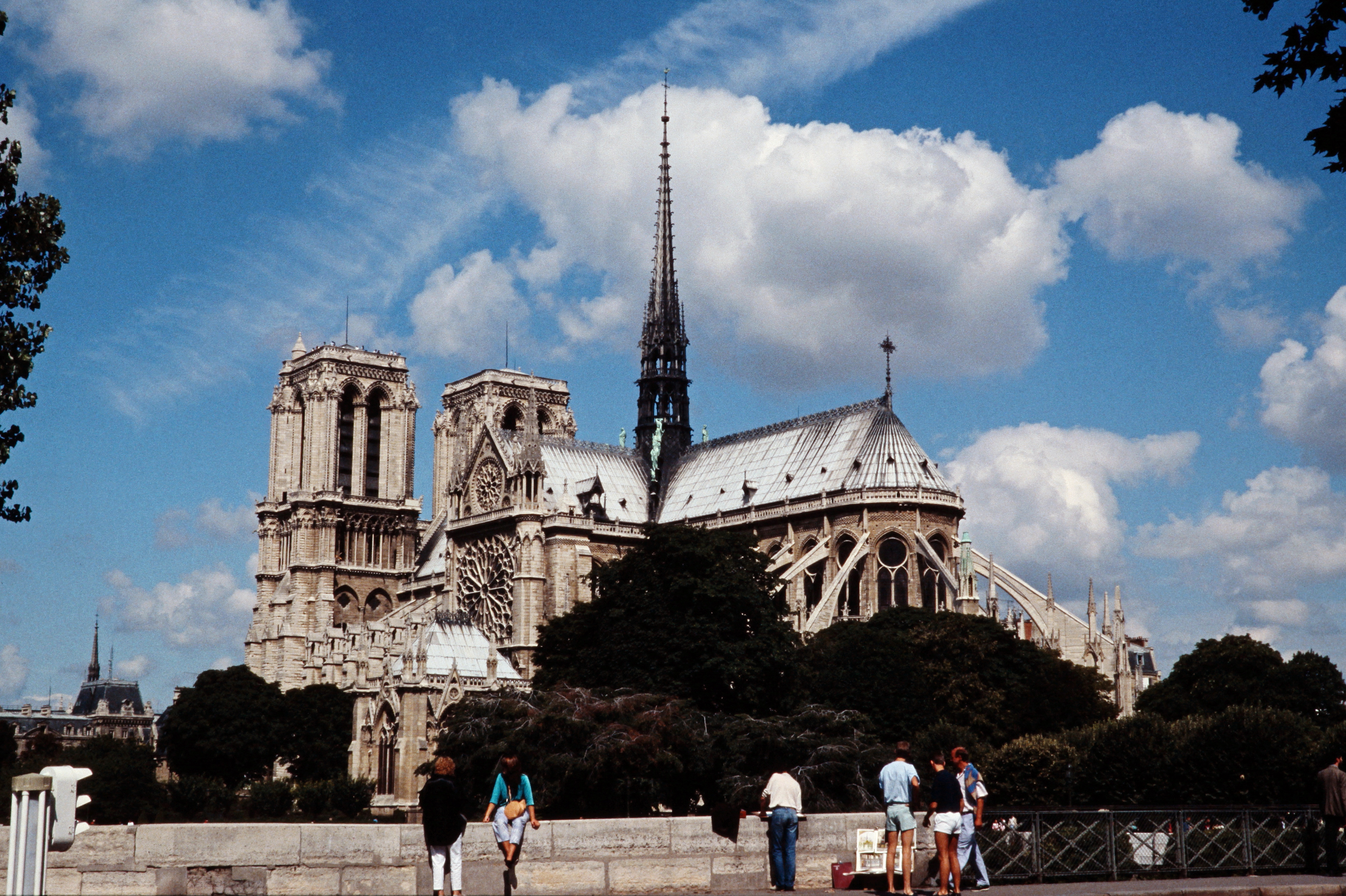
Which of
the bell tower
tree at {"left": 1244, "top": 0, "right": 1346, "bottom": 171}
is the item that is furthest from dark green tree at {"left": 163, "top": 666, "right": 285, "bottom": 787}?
tree at {"left": 1244, "top": 0, "right": 1346, "bottom": 171}

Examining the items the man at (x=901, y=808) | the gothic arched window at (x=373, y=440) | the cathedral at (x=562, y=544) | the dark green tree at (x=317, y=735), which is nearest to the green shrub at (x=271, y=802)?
the cathedral at (x=562, y=544)

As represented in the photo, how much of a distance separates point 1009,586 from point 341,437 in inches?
2264

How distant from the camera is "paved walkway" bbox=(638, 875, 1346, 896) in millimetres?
21812

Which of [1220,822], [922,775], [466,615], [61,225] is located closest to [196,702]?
[466,615]

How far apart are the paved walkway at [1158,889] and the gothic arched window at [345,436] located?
333ft

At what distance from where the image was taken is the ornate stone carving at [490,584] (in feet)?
288

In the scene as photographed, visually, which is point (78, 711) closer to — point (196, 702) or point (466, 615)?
point (196, 702)

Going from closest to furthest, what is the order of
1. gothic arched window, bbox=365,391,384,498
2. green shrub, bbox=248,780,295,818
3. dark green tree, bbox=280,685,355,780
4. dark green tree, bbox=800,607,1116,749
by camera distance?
dark green tree, bbox=800,607,1116,749 → green shrub, bbox=248,780,295,818 → dark green tree, bbox=280,685,355,780 → gothic arched window, bbox=365,391,384,498

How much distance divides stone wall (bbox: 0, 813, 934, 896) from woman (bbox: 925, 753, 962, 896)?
1.70 m

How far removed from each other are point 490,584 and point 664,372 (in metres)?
16.5

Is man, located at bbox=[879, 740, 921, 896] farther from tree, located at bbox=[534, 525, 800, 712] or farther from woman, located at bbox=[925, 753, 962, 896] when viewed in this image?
tree, located at bbox=[534, 525, 800, 712]

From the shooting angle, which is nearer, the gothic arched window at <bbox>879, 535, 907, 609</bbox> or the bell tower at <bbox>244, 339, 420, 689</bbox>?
the gothic arched window at <bbox>879, 535, 907, 609</bbox>

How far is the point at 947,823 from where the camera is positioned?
2139 cm

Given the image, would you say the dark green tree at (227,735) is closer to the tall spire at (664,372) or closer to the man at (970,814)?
the tall spire at (664,372)
